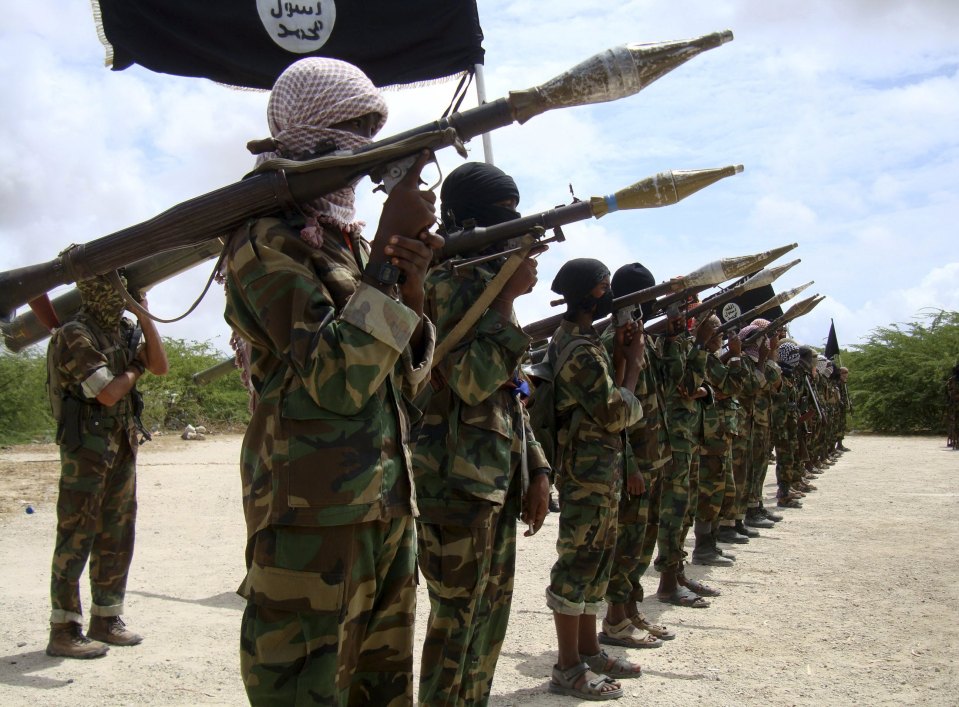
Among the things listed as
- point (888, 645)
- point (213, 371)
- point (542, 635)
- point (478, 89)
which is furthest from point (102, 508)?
point (888, 645)

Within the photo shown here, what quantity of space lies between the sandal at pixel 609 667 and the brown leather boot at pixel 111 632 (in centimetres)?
281

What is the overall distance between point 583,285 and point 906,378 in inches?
1102

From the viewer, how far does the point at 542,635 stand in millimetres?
6133

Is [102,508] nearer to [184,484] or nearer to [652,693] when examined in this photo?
[652,693]

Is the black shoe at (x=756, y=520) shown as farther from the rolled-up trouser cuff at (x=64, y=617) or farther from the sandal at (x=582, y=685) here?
the rolled-up trouser cuff at (x=64, y=617)

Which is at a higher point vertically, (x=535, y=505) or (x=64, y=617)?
(x=535, y=505)

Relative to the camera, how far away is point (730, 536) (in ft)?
33.4

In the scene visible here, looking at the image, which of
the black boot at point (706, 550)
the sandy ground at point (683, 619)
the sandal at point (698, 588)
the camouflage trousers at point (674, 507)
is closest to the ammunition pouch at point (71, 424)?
the sandy ground at point (683, 619)

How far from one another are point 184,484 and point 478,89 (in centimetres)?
940

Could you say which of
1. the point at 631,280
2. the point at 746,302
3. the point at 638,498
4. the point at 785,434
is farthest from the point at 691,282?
the point at 785,434

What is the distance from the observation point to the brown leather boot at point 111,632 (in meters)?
5.58

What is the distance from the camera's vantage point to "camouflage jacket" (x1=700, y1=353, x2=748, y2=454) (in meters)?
8.41

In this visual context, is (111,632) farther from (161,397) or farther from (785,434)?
(161,397)

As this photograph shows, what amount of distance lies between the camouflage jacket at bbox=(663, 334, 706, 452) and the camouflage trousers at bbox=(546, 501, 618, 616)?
6.65 feet
